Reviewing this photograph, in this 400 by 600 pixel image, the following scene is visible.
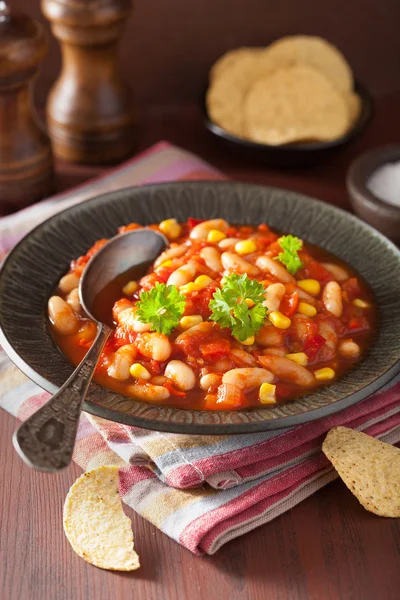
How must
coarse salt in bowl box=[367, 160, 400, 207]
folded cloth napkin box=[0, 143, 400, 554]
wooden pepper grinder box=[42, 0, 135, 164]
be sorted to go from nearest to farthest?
1. folded cloth napkin box=[0, 143, 400, 554]
2. coarse salt in bowl box=[367, 160, 400, 207]
3. wooden pepper grinder box=[42, 0, 135, 164]

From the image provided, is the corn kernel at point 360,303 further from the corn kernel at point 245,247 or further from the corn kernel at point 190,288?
the corn kernel at point 190,288

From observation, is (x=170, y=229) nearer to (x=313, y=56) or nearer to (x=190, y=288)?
(x=190, y=288)

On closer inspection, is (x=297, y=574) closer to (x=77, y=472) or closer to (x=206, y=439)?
(x=206, y=439)

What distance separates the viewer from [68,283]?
3117 mm

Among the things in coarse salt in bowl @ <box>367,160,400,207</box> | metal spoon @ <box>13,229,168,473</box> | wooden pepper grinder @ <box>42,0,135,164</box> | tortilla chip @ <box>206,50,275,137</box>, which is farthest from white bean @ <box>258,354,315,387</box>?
wooden pepper grinder @ <box>42,0,135,164</box>

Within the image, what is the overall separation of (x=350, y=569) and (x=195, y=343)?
0.83m

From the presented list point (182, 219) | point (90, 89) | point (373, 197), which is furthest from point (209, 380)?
point (90, 89)

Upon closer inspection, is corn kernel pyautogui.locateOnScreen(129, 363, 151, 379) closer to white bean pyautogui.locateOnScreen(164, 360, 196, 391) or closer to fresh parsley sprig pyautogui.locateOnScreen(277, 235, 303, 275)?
white bean pyautogui.locateOnScreen(164, 360, 196, 391)

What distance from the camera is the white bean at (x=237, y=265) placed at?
301 centimetres

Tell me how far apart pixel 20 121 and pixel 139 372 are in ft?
5.56

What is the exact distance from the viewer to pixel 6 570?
2385 mm

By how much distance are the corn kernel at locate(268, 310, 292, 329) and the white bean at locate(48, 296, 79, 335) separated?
67 cm

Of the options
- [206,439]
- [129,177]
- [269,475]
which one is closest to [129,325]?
[206,439]

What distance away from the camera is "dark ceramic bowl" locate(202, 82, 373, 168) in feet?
13.7
